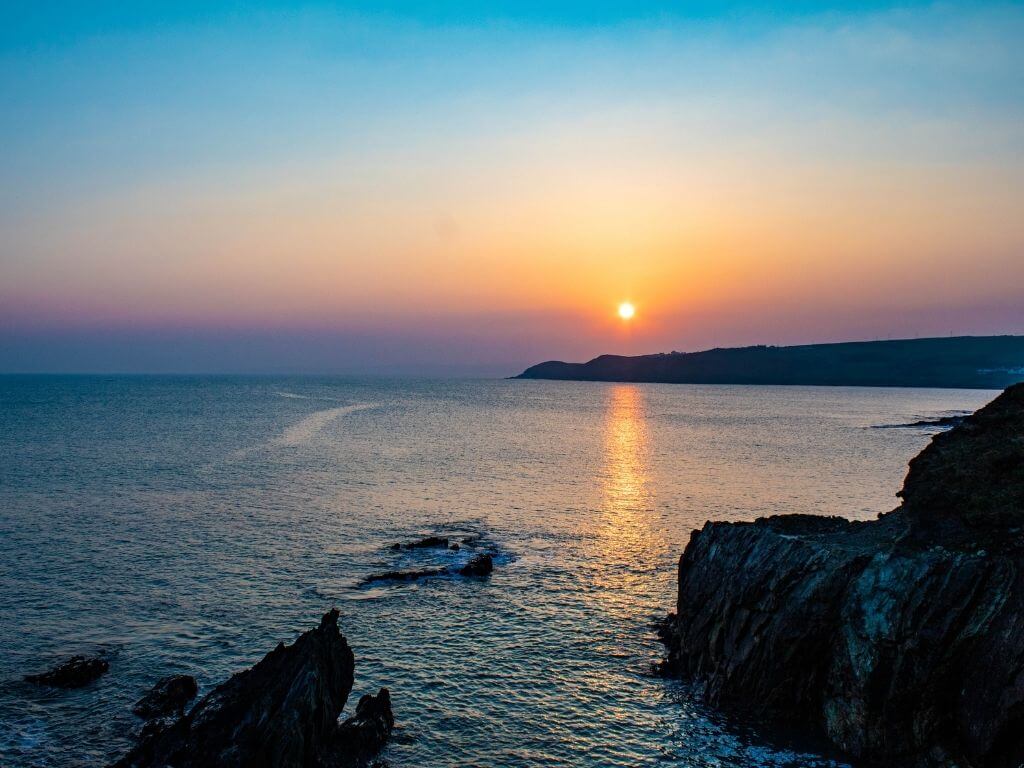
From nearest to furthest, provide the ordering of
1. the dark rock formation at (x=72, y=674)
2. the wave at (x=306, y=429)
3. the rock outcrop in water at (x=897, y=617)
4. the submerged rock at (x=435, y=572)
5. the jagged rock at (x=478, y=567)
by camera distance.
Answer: the rock outcrop in water at (x=897, y=617)
the dark rock formation at (x=72, y=674)
the submerged rock at (x=435, y=572)
the jagged rock at (x=478, y=567)
the wave at (x=306, y=429)

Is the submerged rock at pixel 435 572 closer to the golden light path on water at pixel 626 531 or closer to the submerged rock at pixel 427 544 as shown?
the submerged rock at pixel 427 544

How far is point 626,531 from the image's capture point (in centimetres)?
6041

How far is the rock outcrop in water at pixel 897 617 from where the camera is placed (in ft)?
75.0

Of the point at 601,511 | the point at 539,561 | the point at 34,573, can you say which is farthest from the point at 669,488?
the point at 34,573

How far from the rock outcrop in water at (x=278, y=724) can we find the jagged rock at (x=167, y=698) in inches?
61.3

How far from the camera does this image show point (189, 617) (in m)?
39.2

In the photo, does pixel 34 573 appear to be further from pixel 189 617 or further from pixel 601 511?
pixel 601 511

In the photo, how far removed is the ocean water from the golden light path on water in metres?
0.30

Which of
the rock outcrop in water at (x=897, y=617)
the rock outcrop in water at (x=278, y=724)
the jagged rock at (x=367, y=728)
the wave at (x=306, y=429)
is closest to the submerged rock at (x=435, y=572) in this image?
the rock outcrop in water at (x=897, y=617)

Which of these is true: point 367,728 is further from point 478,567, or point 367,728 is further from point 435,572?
point 435,572

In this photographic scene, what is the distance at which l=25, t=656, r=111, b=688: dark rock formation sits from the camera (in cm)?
3083

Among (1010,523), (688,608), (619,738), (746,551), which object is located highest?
(1010,523)

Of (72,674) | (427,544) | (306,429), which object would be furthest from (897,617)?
(306,429)

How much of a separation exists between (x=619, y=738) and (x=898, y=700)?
10722 millimetres
